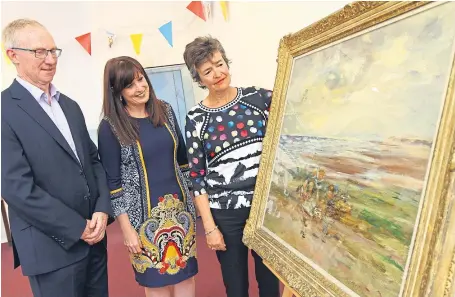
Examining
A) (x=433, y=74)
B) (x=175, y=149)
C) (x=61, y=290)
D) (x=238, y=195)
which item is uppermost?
(x=433, y=74)

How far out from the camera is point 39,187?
1108 millimetres

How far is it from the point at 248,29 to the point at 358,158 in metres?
1.97

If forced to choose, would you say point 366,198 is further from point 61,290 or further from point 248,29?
point 248,29

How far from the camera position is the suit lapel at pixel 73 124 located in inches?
49.0

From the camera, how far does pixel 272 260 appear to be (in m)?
0.97

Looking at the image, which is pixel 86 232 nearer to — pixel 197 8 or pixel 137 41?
pixel 197 8

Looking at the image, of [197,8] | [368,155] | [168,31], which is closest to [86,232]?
[368,155]

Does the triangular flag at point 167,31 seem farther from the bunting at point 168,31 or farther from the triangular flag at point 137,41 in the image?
the triangular flag at point 137,41

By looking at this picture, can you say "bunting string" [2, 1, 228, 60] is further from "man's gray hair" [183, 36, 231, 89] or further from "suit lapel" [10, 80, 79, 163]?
"suit lapel" [10, 80, 79, 163]

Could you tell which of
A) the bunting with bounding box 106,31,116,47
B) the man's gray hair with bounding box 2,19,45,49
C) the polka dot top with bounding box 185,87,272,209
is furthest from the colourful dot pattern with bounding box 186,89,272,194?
the bunting with bounding box 106,31,116,47

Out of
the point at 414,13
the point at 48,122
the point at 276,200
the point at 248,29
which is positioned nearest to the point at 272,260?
the point at 276,200

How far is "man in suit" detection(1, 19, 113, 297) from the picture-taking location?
1.08 metres

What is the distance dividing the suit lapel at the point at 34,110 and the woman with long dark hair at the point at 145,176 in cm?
18

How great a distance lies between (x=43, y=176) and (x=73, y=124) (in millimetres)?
219
